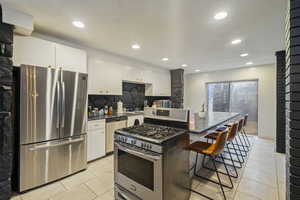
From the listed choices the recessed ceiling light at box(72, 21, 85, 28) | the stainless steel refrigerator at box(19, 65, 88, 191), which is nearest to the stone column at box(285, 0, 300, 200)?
the recessed ceiling light at box(72, 21, 85, 28)

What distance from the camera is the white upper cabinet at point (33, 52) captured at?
6.77ft

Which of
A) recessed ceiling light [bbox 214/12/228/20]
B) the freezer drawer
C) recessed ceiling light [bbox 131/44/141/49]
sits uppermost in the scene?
Result: recessed ceiling light [bbox 131/44/141/49]

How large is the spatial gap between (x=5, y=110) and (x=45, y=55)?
100 centimetres

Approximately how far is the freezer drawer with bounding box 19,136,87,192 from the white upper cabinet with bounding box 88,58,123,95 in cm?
124

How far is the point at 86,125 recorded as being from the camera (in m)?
2.69

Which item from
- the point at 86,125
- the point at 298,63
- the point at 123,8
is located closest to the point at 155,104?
the point at 86,125

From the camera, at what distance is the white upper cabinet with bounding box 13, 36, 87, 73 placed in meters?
2.08

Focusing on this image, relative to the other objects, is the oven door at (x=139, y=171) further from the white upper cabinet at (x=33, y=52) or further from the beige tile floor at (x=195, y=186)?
the white upper cabinet at (x=33, y=52)

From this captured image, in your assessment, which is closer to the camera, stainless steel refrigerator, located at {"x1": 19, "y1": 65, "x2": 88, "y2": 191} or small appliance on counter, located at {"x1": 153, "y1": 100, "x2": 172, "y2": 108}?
stainless steel refrigerator, located at {"x1": 19, "y1": 65, "x2": 88, "y2": 191}

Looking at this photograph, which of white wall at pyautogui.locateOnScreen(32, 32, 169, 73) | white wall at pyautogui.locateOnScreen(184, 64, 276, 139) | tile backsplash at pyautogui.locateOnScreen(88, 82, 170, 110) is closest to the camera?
white wall at pyautogui.locateOnScreen(32, 32, 169, 73)

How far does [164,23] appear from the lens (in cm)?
222

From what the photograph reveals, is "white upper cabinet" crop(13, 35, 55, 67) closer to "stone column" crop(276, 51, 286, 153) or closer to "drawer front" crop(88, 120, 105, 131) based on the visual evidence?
"drawer front" crop(88, 120, 105, 131)

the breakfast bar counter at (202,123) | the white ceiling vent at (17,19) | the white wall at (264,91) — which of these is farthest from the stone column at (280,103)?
the white ceiling vent at (17,19)

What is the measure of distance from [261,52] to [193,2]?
3.00 m
